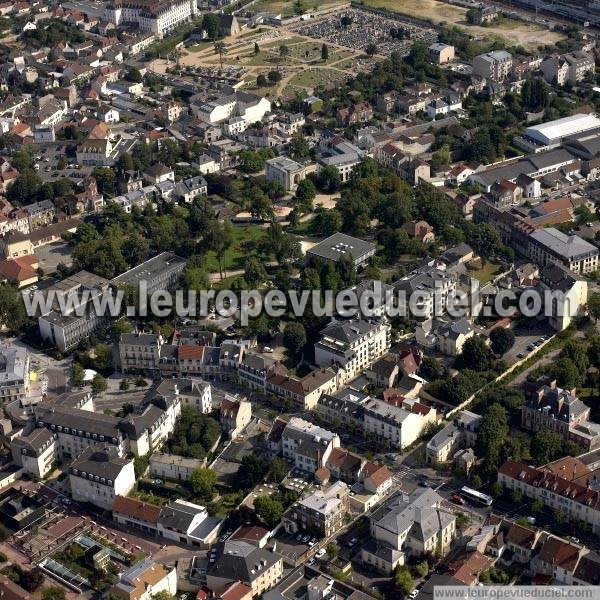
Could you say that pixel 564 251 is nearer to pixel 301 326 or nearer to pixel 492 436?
pixel 301 326

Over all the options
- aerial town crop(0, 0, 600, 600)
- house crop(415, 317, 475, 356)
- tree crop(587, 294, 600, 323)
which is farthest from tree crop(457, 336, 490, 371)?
tree crop(587, 294, 600, 323)

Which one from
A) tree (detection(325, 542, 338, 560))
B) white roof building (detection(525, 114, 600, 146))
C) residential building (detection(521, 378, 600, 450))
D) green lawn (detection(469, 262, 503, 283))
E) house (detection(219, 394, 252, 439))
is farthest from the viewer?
white roof building (detection(525, 114, 600, 146))

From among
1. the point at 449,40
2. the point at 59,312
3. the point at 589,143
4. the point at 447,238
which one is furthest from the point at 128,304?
the point at 449,40

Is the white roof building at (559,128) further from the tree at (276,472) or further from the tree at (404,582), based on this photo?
the tree at (404,582)

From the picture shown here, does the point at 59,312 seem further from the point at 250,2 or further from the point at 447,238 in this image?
the point at 250,2

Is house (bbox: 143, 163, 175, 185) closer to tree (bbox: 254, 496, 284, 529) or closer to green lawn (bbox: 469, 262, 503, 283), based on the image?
green lawn (bbox: 469, 262, 503, 283)

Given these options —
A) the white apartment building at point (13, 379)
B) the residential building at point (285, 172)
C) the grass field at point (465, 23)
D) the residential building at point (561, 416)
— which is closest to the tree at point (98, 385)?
the white apartment building at point (13, 379)
